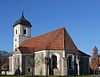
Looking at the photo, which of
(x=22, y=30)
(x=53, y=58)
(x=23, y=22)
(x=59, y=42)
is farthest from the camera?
(x=23, y=22)

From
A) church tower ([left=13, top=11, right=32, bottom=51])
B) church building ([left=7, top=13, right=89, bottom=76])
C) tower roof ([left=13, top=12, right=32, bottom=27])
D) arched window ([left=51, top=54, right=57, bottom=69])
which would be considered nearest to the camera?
church building ([left=7, top=13, right=89, bottom=76])

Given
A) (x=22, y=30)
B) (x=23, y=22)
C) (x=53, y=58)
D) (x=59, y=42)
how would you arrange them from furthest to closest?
1. (x=23, y=22)
2. (x=22, y=30)
3. (x=59, y=42)
4. (x=53, y=58)

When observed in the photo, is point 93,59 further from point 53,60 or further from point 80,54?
point 53,60

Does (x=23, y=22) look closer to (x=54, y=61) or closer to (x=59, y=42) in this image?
(x=59, y=42)

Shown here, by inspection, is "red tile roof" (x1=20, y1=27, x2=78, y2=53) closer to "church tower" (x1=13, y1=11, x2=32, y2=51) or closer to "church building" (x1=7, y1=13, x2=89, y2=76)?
"church building" (x1=7, y1=13, x2=89, y2=76)

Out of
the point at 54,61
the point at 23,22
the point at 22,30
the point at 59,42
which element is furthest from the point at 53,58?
the point at 23,22

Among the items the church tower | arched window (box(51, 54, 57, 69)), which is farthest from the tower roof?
arched window (box(51, 54, 57, 69))

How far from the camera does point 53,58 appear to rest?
59219mm

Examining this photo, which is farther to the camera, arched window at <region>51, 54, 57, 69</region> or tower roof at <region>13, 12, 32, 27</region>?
tower roof at <region>13, 12, 32, 27</region>

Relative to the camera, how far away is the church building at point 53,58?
58188 mm

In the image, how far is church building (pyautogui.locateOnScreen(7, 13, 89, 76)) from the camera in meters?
58.2

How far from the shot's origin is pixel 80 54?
6397 cm

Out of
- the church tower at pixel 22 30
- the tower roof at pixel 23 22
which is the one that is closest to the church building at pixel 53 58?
the church tower at pixel 22 30

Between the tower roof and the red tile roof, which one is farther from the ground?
the tower roof
